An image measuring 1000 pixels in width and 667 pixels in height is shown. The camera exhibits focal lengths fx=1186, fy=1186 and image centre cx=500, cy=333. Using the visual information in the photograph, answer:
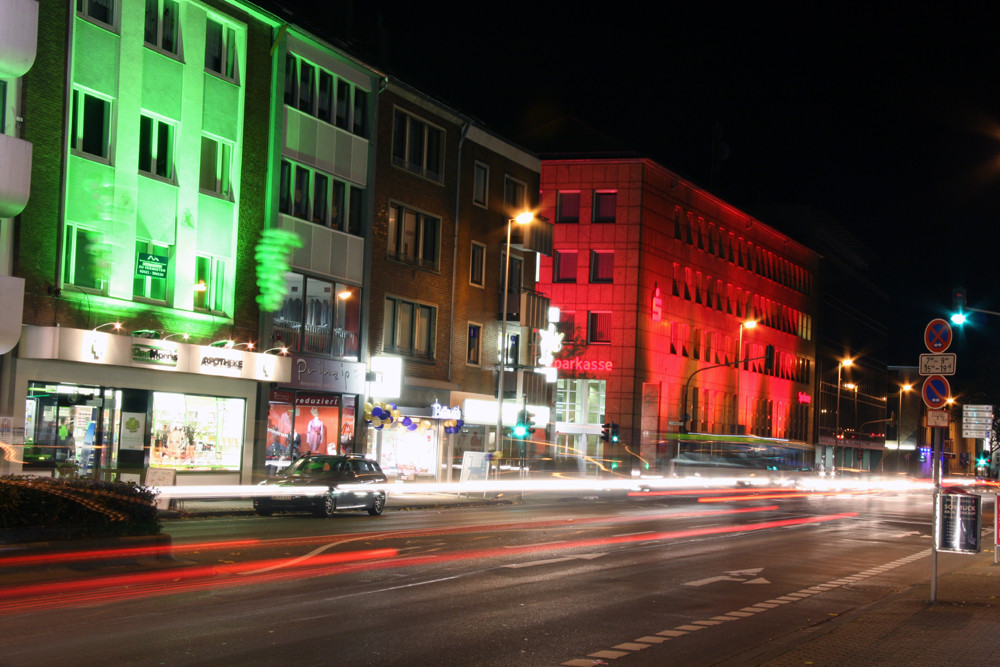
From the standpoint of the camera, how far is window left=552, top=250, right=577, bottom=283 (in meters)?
68.1

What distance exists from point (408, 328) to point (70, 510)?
2773 centimetres

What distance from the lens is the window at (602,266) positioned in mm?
67438

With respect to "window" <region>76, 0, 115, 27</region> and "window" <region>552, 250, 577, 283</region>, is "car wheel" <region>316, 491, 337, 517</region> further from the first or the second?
"window" <region>552, 250, 577, 283</region>

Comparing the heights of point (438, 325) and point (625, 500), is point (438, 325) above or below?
above

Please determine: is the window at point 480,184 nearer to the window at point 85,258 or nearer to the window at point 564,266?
the window at point 85,258

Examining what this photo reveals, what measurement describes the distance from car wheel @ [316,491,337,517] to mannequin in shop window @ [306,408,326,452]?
1074 cm

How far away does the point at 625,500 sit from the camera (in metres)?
41.9

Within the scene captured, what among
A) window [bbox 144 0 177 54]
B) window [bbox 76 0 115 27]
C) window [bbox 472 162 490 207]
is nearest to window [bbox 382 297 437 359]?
window [bbox 472 162 490 207]

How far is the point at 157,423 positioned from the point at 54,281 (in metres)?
5.24

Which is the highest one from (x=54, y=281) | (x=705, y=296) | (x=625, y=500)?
(x=705, y=296)

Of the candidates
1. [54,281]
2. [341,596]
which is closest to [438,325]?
[54,281]

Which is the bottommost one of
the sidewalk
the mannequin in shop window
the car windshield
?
the sidewalk

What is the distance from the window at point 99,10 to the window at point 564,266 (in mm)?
41157

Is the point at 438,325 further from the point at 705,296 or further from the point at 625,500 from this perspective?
the point at 705,296
